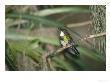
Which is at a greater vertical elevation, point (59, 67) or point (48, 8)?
point (48, 8)

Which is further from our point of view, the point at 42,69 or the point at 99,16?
the point at 42,69

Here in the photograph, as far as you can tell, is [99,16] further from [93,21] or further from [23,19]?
[23,19]
